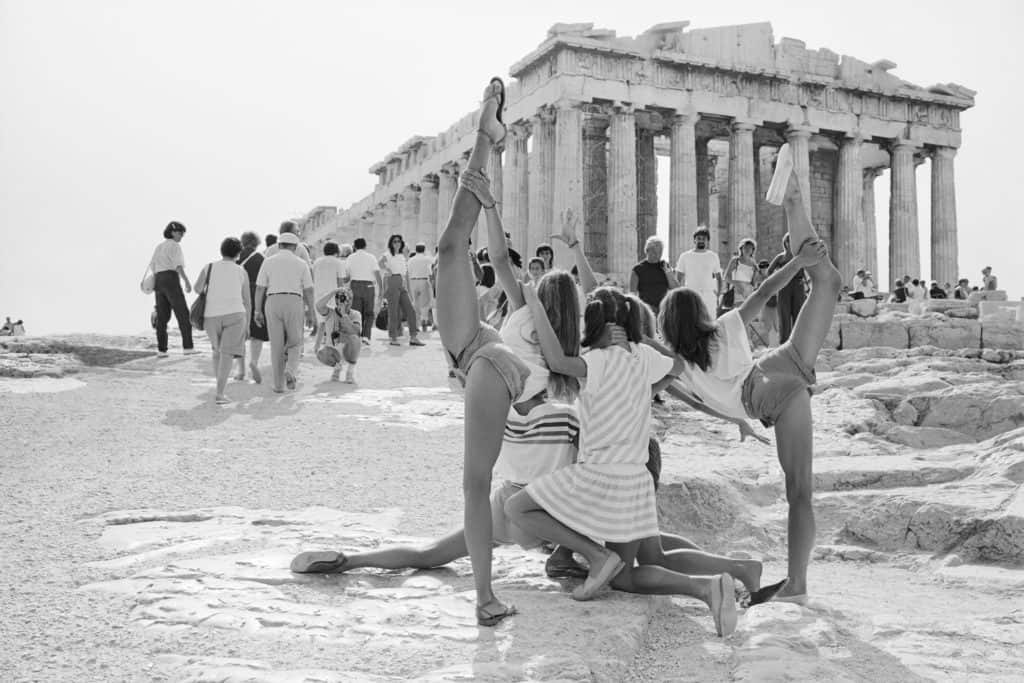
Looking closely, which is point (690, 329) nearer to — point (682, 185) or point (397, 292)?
point (397, 292)

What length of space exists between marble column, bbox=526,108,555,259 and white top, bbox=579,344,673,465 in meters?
24.1

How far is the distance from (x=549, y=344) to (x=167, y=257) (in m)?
9.32

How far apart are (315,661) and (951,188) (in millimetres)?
34962

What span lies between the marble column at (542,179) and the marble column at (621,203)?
1798 mm

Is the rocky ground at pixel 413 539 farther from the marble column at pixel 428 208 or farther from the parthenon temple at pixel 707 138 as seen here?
the marble column at pixel 428 208

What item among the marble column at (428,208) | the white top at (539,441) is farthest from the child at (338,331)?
the marble column at (428,208)

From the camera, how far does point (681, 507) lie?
18.7 feet

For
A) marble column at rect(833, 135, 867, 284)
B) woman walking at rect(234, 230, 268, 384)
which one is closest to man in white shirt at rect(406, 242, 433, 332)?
woman walking at rect(234, 230, 268, 384)

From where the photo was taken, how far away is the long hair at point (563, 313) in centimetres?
416

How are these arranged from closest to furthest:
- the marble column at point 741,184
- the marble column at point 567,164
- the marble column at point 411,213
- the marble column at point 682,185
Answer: the marble column at point 567,164
the marble column at point 682,185
the marble column at point 741,184
the marble column at point 411,213

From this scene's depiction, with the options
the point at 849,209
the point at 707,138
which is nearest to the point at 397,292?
the point at 707,138

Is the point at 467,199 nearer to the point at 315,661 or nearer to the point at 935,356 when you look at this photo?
the point at 315,661

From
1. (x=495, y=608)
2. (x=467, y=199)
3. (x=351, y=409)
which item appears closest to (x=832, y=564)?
(x=495, y=608)

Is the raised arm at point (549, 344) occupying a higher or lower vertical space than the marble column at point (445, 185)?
lower
